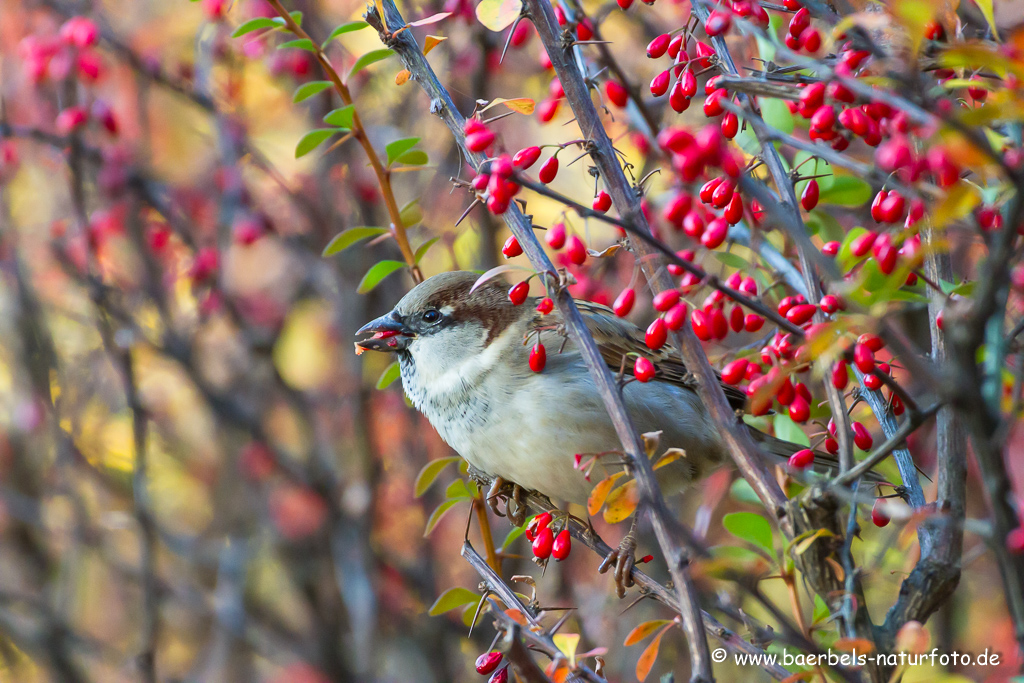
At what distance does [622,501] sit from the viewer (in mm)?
1273

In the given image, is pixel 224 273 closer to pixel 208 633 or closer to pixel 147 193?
pixel 147 193

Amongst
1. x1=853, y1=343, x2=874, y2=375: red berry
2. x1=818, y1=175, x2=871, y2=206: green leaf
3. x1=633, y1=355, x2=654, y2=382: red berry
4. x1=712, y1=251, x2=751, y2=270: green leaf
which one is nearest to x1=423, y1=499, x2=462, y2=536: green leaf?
x1=633, y1=355, x2=654, y2=382: red berry

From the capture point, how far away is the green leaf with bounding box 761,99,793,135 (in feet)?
6.52

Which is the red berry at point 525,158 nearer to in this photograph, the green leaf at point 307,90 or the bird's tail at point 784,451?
the green leaf at point 307,90

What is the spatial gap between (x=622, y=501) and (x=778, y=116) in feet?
3.76

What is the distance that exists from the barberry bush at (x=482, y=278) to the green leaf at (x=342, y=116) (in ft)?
0.07

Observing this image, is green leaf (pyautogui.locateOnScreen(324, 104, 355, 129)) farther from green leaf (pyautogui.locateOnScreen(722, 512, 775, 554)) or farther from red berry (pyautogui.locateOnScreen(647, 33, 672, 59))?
green leaf (pyautogui.locateOnScreen(722, 512, 775, 554))

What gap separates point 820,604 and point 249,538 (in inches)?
124

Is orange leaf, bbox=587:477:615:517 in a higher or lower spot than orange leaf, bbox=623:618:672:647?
higher

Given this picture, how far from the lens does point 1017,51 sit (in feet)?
2.80

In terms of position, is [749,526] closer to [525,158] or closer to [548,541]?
[548,541]

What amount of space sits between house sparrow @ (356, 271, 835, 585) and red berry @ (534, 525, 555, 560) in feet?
1.61

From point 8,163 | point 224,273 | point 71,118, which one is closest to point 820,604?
point 71,118

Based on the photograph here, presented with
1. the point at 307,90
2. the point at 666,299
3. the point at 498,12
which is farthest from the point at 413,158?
the point at 666,299
